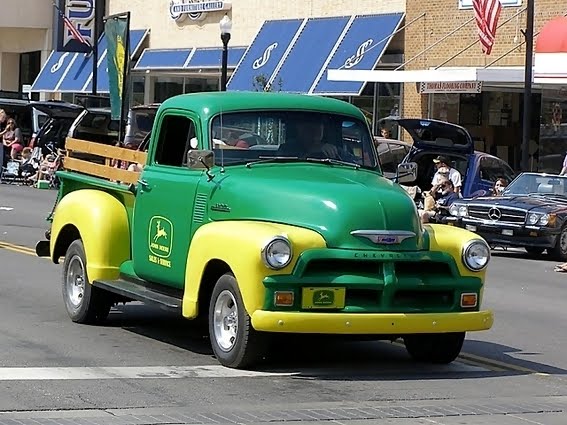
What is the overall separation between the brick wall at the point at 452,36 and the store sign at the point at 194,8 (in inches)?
395

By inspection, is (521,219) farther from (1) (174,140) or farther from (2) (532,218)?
(1) (174,140)

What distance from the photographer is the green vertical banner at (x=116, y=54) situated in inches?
1187

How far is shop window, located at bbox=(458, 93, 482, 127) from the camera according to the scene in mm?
35625

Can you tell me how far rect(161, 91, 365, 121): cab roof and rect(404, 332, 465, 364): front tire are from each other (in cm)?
203

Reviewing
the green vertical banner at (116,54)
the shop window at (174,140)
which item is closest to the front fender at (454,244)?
the shop window at (174,140)

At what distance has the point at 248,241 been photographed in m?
9.46

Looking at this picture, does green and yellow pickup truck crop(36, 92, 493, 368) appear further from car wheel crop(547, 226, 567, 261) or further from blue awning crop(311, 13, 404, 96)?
blue awning crop(311, 13, 404, 96)

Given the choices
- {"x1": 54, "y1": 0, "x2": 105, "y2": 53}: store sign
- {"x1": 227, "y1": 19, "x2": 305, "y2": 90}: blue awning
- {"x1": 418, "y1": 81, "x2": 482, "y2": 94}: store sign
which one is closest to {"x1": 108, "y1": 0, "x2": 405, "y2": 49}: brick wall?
{"x1": 227, "y1": 19, "x2": 305, "y2": 90}: blue awning

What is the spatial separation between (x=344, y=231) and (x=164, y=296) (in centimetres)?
189

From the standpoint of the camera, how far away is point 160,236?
1081 cm

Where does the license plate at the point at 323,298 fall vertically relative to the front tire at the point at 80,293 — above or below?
above

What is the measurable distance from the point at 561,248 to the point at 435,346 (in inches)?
441

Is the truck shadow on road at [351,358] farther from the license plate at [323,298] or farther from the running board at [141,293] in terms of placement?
the license plate at [323,298]

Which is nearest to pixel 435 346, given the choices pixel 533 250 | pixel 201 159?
pixel 201 159
